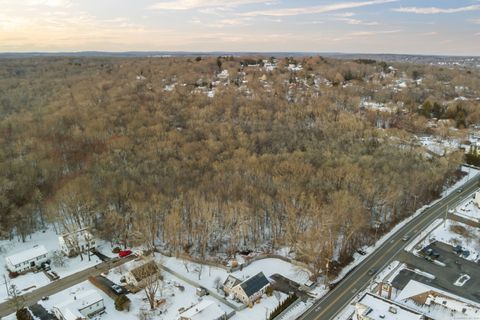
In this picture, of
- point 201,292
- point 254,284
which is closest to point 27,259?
point 201,292

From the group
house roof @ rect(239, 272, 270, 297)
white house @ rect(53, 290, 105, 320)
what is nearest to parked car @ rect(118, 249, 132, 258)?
white house @ rect(53, 290, 105, 320)

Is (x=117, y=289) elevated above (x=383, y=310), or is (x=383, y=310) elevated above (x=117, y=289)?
(x=383, y=310)

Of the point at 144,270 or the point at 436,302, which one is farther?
the point at 144,270

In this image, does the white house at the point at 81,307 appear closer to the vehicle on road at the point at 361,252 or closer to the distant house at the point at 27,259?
the distant house at the point at 27,259

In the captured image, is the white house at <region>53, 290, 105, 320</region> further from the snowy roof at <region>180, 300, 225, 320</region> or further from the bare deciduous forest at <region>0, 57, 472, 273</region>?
the bare deciduous forest at <region>0, 57, 472, 273</region>

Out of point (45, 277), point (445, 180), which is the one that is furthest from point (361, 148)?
point (45, 277)

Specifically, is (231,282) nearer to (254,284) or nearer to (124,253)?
(254,284)

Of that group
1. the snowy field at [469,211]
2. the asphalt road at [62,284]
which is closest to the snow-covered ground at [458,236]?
the snowy field at [469,211]
